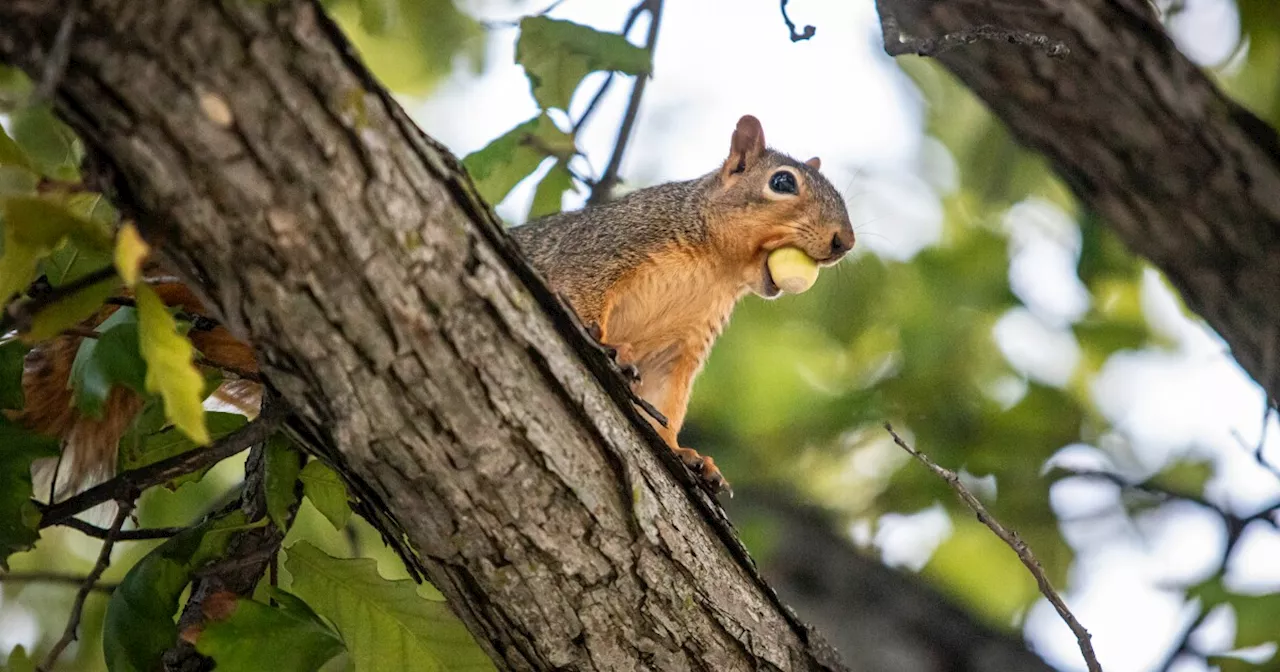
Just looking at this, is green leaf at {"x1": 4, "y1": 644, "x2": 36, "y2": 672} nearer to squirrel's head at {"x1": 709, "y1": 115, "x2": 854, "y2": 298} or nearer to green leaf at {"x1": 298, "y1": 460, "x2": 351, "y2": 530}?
green leaf at {"x1": 298, "y1": 460, "x2": 351, "y2": 530}

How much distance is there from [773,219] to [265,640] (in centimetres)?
176

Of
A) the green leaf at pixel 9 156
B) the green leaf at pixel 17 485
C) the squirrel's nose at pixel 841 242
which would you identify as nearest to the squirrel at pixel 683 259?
the squirrel's nose at pixel 841 242

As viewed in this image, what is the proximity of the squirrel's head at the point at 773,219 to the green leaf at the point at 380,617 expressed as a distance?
4.63 feet

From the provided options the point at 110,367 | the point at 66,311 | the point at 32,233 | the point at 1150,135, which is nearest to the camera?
the point at 32,233

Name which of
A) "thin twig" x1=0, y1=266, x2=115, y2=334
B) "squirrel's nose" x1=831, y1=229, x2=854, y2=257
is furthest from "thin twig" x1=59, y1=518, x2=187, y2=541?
"squirrel's nose" x1=831, y1=229, x2=854, y2=257

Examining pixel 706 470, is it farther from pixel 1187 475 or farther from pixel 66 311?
pixel 1187 475

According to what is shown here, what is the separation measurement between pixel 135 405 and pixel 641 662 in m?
1.18

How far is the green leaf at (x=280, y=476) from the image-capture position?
6.52 feet

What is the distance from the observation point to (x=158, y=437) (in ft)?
7.22

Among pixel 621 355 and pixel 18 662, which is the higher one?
pixel 621 355

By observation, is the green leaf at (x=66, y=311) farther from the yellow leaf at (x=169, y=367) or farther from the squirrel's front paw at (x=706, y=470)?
the squirrel's front paw at (x=706, y=470)

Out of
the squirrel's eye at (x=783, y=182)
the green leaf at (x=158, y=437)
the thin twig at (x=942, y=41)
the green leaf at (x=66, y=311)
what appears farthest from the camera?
the squirrel's eye at (x=783, y=182)

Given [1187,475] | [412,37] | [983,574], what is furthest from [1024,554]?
[983,574]

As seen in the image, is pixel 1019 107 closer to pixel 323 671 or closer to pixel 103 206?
pixel 103 206
